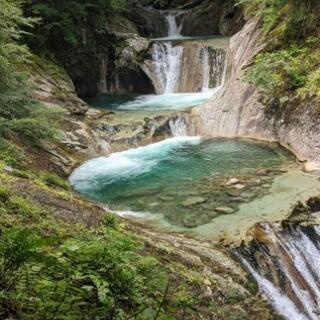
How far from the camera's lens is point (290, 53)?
1308 cm

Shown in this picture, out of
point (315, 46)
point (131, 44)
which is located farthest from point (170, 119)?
point (131, 44)

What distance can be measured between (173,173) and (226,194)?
2.08m

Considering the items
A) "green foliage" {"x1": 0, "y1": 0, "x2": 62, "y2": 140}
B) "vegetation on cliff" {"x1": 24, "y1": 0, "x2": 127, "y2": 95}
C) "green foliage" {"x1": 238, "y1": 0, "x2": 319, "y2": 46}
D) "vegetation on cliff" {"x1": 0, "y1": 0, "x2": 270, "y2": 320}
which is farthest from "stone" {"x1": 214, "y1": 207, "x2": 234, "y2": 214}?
"vegetation on cliff" {"x1": 24, "y1": 0, "x2": 127, "y2": 95}

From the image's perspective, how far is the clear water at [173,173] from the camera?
29.6 feet

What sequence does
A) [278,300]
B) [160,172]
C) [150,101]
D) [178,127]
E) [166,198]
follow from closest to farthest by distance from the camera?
[278,300] → [166,198] → [160,172] → [178,127] → [150,101]

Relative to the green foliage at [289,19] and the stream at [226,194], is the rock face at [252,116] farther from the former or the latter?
the green foliage at [289,19]

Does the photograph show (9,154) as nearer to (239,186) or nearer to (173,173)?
(173,173)

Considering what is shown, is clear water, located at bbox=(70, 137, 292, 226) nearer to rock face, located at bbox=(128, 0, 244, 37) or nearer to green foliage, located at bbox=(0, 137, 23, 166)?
green foliage, located at bbox=(0, 137, 23, 166)

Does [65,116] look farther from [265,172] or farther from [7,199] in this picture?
[7,199]

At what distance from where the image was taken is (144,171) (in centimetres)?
1145

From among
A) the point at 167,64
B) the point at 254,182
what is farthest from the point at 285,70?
the point at 167,64

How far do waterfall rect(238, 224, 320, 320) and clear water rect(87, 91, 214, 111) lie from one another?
920 centimetres

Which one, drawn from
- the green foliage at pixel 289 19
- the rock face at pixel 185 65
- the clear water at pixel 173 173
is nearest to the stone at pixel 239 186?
the clear water at pixel 173 173

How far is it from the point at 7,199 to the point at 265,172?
6347 millimetres
